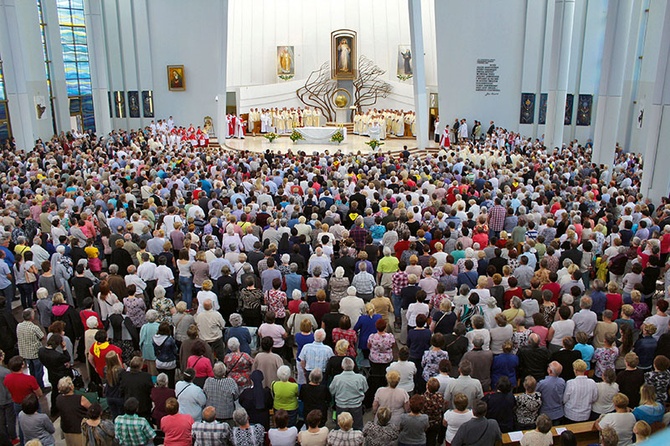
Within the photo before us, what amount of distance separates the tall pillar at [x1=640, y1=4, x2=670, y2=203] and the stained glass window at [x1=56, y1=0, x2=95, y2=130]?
81.7ft

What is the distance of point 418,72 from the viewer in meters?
26.3

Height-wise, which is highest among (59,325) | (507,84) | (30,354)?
(507,84)

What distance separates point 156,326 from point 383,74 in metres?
29.9

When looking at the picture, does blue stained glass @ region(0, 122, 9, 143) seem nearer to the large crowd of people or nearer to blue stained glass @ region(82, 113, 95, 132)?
blue stained glass @ region(82, 113, 95, 132)

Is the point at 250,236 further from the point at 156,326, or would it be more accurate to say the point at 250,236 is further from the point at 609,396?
the point at 609,396

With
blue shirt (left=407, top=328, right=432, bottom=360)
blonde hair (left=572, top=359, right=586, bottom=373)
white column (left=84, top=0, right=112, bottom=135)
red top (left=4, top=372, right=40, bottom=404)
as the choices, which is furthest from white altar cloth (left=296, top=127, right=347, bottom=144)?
blonde hair (left=572, top=359, right=586, bottom=373)

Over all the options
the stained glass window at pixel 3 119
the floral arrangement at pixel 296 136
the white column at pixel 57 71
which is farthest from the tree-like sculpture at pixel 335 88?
the stained glass window at pixel 3 119

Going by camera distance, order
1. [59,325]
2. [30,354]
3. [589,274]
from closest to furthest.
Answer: [59,325] → [30,354] → [589,274]

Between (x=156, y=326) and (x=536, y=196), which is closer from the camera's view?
(x=156, y=326)

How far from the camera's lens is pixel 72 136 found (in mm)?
25594

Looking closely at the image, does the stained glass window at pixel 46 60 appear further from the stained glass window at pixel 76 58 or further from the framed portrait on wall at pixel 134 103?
the framed portrait on wall at pixel 134 103

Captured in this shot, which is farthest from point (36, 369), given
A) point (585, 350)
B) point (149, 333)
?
point (585, 350)

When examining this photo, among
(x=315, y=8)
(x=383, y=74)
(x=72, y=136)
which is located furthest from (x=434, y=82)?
(x=72, y=136)

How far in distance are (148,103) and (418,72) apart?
14121 millimetres
